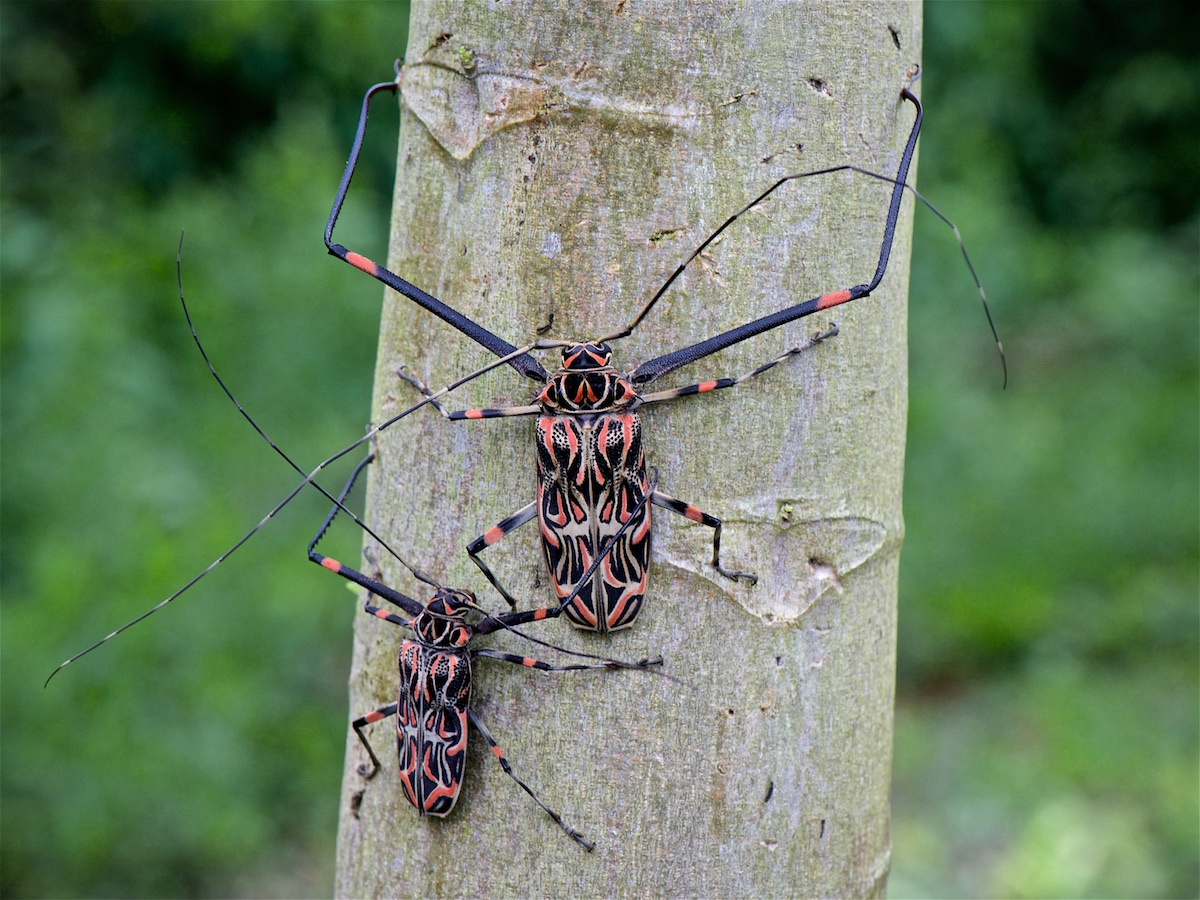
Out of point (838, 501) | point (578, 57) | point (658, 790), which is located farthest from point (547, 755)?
point (578, 57)

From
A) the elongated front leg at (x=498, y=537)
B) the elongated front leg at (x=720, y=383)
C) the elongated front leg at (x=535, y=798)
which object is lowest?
the elongated front leg at (x=535, y=798)

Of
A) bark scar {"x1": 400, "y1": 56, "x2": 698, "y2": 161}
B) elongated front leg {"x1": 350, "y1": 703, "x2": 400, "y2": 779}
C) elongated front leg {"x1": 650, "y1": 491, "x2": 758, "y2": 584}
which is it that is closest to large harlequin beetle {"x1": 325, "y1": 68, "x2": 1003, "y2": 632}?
elongated front leg {"x1": 650, "y1": 491, "x2": 758, "y2": 584}

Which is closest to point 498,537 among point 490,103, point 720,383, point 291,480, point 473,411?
point 473,411

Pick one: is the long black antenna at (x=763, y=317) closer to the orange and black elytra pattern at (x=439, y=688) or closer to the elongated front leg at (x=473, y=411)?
the elongated front leg at (x=473, y=411)

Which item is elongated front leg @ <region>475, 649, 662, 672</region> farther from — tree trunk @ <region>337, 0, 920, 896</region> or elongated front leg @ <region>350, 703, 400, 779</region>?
elongated front leg @ <region>350, 703, 400, 779</region>

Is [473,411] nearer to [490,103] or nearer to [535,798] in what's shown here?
[490,103]

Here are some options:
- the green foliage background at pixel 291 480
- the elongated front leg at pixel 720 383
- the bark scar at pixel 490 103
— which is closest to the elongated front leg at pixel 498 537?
the elongated front leg at pixel 720 383
